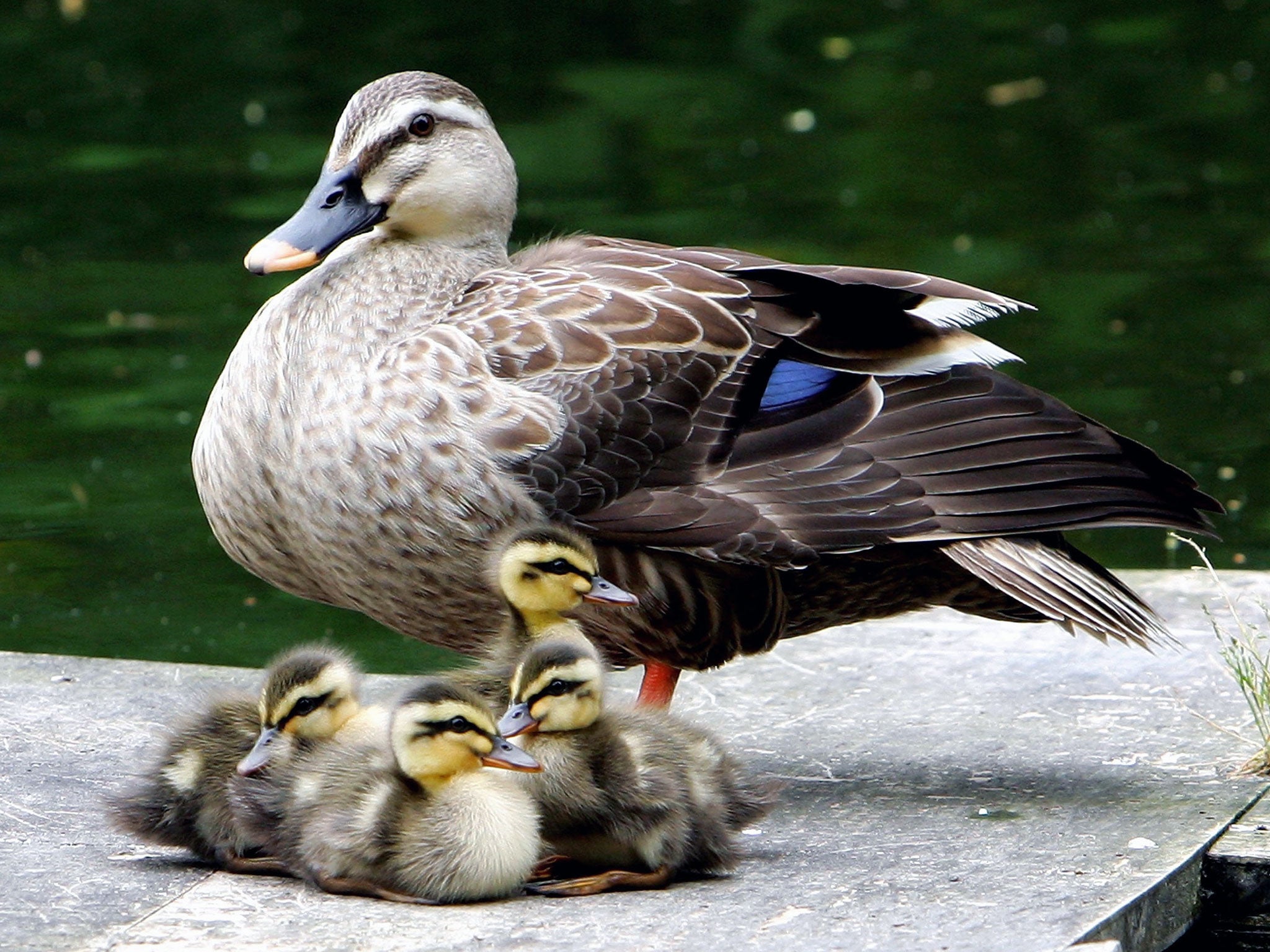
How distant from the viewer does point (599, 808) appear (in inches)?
153

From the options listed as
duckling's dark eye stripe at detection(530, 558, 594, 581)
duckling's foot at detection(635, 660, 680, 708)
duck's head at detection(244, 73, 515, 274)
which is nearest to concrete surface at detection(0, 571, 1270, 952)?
duckling's foot at detection(635, 660, 680, 708)

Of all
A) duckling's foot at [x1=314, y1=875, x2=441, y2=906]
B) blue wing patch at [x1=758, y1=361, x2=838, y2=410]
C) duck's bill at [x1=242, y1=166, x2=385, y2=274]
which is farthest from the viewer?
duck's bill at [x1=242, y1=166, x2=385, y2=274]

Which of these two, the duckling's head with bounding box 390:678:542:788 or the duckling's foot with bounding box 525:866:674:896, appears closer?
the duckling's head with bounding box 390:678:542:788

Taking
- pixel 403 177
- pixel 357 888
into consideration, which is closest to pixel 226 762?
pixel 357 888

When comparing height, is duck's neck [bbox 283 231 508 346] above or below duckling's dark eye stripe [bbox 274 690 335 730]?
above

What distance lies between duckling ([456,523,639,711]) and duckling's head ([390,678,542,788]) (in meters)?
0.41

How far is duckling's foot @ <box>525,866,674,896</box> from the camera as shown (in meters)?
3.91

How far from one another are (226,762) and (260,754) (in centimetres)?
13

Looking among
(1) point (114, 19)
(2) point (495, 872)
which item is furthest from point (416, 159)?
(1) point (114, 19)

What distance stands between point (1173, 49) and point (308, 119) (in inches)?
246

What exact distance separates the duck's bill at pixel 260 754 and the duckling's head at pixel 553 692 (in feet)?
1.51

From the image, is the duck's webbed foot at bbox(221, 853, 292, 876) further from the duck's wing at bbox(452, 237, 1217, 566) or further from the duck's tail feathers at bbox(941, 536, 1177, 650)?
the duck's tail feathers at bbox(941, 536, 1177, 650)

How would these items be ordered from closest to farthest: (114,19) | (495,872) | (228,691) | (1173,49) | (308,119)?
(495,872), (228,691), (308,119), (1173,49), (114,19)

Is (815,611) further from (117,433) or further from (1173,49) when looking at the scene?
(1173,49)
